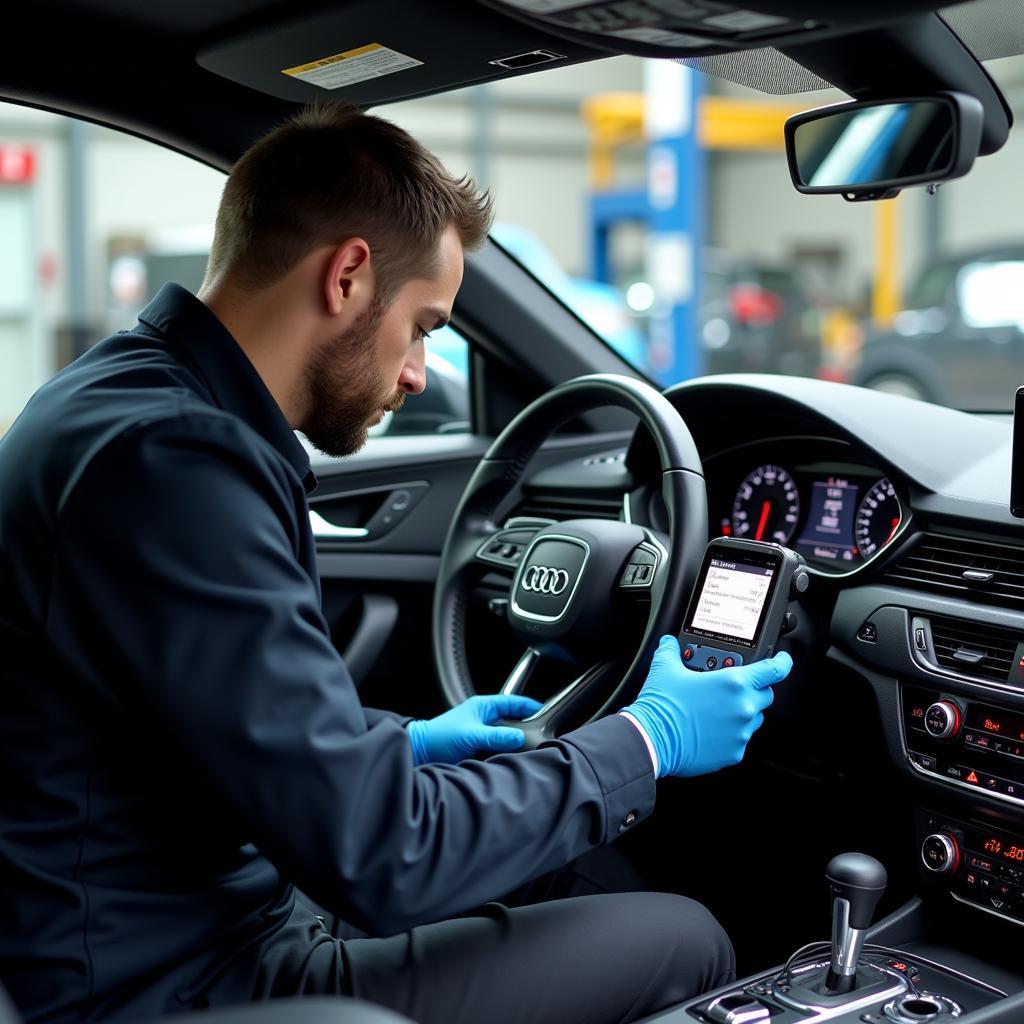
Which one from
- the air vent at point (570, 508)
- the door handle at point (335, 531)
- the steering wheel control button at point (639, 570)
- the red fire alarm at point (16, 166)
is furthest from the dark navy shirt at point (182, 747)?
the red fire alarm at point (16, 166)

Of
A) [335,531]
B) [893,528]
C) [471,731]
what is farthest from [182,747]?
[335,531]

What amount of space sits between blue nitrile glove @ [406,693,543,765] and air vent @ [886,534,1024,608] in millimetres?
562

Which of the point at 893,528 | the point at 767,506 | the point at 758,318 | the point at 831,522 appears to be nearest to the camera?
the point at 893,528

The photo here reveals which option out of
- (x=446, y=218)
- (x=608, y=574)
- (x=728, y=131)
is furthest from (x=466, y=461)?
(x=728, y=131)

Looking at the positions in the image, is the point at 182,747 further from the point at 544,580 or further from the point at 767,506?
the point at 767,506

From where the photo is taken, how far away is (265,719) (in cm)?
110

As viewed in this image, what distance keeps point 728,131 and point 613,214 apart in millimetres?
1953

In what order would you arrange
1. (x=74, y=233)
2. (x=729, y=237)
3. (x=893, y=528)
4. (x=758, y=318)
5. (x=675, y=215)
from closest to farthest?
(x=893, y=528), (x=675, y=215), (x=758, y=318), (x=74, y=233), (x=729, y=237)

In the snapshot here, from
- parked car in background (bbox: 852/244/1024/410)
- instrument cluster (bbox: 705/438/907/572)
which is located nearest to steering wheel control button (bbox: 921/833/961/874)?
instrument cluster (bbox: 705/438/907/572)

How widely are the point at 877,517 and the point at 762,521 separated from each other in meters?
0.24

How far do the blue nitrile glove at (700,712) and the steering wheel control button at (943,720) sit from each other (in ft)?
0.99

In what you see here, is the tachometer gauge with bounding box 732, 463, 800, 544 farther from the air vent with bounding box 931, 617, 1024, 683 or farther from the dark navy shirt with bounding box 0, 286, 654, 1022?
the dark navy shirt with bounding box 0, 286, 654, 1022

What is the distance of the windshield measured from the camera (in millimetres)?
9219

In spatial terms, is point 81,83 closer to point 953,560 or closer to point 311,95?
point 311,95
